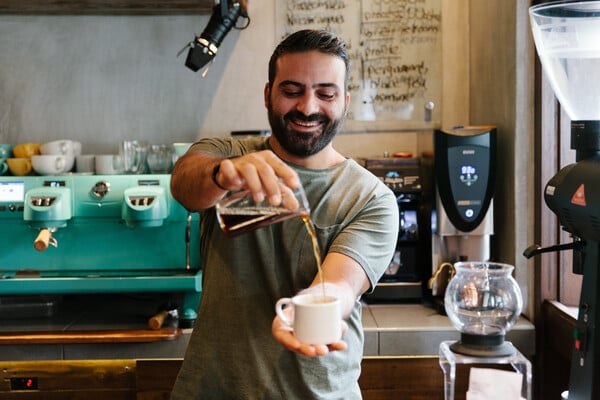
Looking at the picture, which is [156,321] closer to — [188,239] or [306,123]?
[188,239]

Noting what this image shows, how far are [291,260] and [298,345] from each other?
17.1 inches

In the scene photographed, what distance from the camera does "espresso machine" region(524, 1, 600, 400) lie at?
1.69 m

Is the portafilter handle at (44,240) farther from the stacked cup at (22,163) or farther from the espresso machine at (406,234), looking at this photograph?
the espresso machine at (406,234)

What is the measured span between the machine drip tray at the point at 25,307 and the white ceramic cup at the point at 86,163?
1.89ft

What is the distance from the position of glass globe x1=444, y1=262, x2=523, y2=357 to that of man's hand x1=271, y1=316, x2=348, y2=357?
1404mm

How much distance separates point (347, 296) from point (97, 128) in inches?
99.4

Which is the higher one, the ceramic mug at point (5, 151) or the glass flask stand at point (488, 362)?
the ceramic mug at point (5, 151)

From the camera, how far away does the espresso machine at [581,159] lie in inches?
66.4

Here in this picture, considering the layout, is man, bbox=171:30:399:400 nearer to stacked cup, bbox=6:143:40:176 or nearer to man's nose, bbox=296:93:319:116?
man's nose, bbox=296:93:319:116

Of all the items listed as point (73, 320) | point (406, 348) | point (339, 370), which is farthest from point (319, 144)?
point (73, 320)

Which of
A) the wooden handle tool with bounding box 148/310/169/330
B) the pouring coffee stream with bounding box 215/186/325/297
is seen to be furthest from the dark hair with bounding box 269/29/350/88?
the wooden handle tool with bounding box 148/310/169/330

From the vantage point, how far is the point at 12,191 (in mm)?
3086

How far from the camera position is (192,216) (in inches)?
120

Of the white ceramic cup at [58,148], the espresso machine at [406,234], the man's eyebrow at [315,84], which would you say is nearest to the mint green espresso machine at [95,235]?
the white ceramic cup at [58,148]
